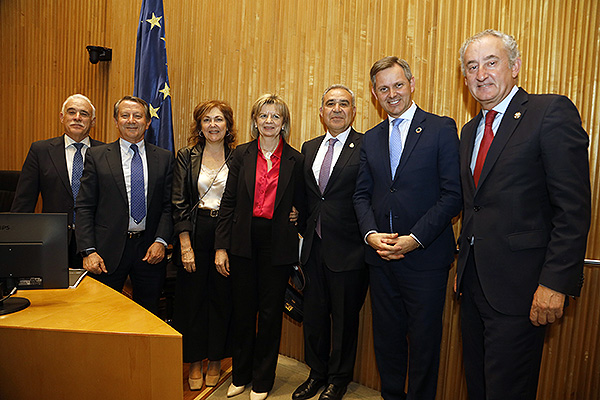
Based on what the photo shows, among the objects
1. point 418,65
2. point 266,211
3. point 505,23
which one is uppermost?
point 505,23

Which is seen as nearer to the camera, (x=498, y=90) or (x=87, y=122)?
(x=498, y=90)

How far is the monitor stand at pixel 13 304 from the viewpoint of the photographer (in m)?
1.90

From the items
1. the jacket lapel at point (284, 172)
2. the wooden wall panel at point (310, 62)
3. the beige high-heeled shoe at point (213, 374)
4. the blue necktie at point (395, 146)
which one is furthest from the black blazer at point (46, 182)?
the blue necktie at point (395, 146)

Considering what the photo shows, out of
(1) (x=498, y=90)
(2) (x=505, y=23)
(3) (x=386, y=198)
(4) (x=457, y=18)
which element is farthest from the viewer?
(4) (x=457, y=18)

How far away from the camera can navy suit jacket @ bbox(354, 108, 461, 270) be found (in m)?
2.15

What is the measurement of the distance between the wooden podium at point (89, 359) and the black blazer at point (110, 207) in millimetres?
966

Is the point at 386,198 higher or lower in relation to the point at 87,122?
lower

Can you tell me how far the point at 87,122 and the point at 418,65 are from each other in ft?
8.48

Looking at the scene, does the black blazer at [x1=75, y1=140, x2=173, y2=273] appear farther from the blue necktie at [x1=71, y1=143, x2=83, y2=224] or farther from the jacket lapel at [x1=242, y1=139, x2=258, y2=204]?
the jacket lapel at [x1=242, y1=139, x2=258, y2=204]

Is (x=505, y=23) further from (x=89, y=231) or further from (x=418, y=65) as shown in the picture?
(x=89, y=231)

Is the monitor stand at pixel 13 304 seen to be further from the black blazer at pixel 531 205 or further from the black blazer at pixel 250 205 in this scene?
the black blazer at pixel 531 205

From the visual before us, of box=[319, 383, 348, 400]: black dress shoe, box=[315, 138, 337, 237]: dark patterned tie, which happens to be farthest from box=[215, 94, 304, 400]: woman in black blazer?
box=[319, 383, 348, 400]: black dress shoe

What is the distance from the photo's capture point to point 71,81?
5309mm

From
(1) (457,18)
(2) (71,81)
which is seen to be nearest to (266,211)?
(1) (457,18)
